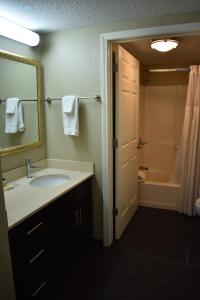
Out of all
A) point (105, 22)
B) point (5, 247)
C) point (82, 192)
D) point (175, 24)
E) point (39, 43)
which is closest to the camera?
point (5, 247)

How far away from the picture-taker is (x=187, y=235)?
268 centimetres

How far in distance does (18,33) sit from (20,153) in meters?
1.04

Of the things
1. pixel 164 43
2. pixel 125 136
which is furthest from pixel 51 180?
pixel 164 43

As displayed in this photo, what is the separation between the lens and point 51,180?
7.77 feet

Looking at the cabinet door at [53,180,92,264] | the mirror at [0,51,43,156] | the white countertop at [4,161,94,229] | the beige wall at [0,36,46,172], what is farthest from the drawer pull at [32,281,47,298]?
the mirror at [0,51,43,156]

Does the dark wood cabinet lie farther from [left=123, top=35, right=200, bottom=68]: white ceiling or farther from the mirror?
[left=123, top=35, right=200, bottom=68]: white ceiling

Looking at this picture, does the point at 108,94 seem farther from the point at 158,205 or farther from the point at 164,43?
the point at 158,205

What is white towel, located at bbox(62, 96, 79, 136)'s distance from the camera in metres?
2.27

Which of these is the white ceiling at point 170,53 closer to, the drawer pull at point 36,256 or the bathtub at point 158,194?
the bathtub at point 158,194

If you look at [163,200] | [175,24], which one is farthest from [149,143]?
[175,24]

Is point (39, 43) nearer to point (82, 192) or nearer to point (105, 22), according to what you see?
point (105, 22)

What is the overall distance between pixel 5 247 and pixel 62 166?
4.53 feet

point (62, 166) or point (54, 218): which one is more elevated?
point (62, 166)

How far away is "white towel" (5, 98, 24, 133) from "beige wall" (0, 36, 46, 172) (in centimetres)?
24
